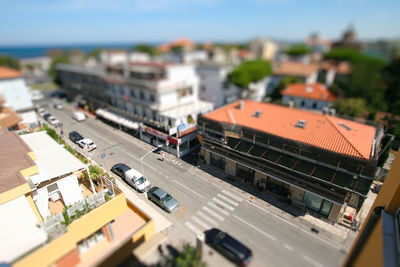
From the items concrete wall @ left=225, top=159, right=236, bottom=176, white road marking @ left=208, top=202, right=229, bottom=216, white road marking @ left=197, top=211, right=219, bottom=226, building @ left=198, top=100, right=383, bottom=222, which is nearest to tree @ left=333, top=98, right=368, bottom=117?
building @ left=198, top=100, right=383, bottom=222

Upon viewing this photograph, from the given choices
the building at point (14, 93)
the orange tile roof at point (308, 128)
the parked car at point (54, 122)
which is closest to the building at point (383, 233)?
the orange tile roof at point (308, 128)

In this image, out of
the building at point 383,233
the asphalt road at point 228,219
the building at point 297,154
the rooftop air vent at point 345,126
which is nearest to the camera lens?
the building at point 383,233

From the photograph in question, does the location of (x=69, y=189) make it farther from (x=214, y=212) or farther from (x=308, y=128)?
(x=308, y=128)

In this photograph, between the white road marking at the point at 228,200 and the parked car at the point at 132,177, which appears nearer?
the white road marking at the point at 228,200

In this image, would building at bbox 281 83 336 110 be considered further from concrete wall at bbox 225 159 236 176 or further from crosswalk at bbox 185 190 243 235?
crosswalk at bbox 185 190 243 235

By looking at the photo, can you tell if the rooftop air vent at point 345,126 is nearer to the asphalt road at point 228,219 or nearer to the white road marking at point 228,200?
the asphalt road at point 228,219

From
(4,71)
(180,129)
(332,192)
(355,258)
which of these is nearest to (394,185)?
(332,192)

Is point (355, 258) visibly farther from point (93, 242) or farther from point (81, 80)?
point (81, 80)
